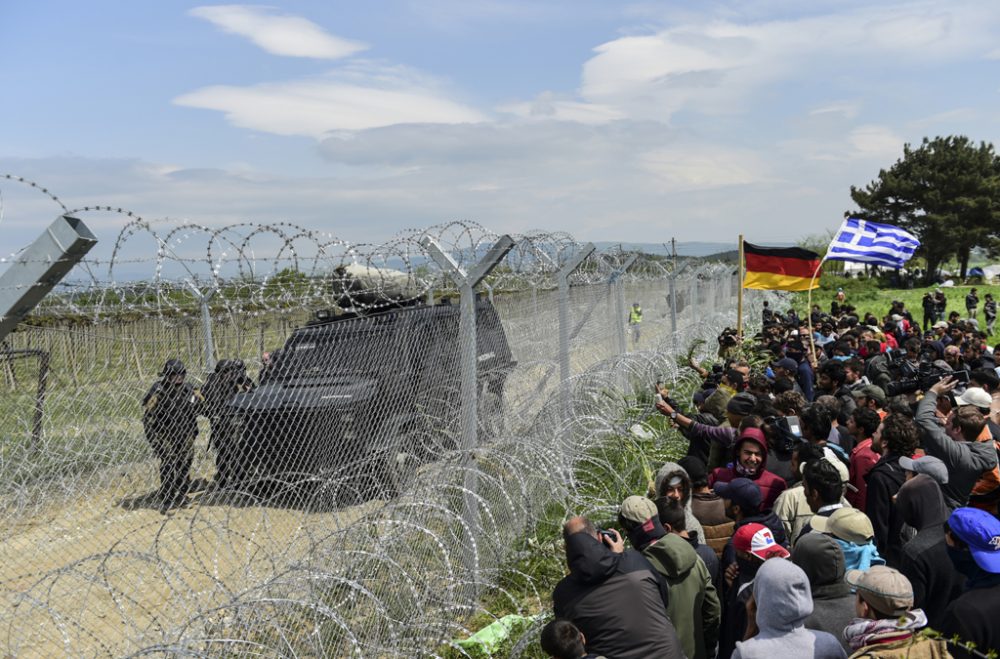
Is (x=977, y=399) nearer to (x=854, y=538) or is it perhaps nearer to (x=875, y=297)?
(x=854, y=538)

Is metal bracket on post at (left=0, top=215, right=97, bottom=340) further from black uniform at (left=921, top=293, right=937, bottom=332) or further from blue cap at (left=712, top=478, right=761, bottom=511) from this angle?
black uniform at (left=921, top=293, right=937, bottom=332)

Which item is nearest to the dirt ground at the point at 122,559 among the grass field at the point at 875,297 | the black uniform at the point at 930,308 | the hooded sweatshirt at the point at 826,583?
the hooded sweatshirt at the point at 826,583

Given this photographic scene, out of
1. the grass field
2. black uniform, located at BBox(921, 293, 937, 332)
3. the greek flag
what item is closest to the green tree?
the grass field

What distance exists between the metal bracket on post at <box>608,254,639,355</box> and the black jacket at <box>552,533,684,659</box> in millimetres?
7739

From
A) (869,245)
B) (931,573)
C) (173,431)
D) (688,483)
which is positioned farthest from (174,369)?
A: (869,245)

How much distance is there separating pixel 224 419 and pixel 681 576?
4.03 m

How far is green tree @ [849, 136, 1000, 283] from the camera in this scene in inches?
2095

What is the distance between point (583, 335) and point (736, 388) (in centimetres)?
389

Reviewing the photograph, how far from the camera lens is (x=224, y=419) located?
6492 millimetres

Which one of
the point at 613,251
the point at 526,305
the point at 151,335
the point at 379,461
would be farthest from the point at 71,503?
the point at 613,251

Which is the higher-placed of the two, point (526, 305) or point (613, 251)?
point (613, 251)

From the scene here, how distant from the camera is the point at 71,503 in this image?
6273mm

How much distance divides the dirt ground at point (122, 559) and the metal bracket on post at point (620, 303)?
5481mm

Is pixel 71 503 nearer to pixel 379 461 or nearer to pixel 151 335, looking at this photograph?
pixel 379 461
